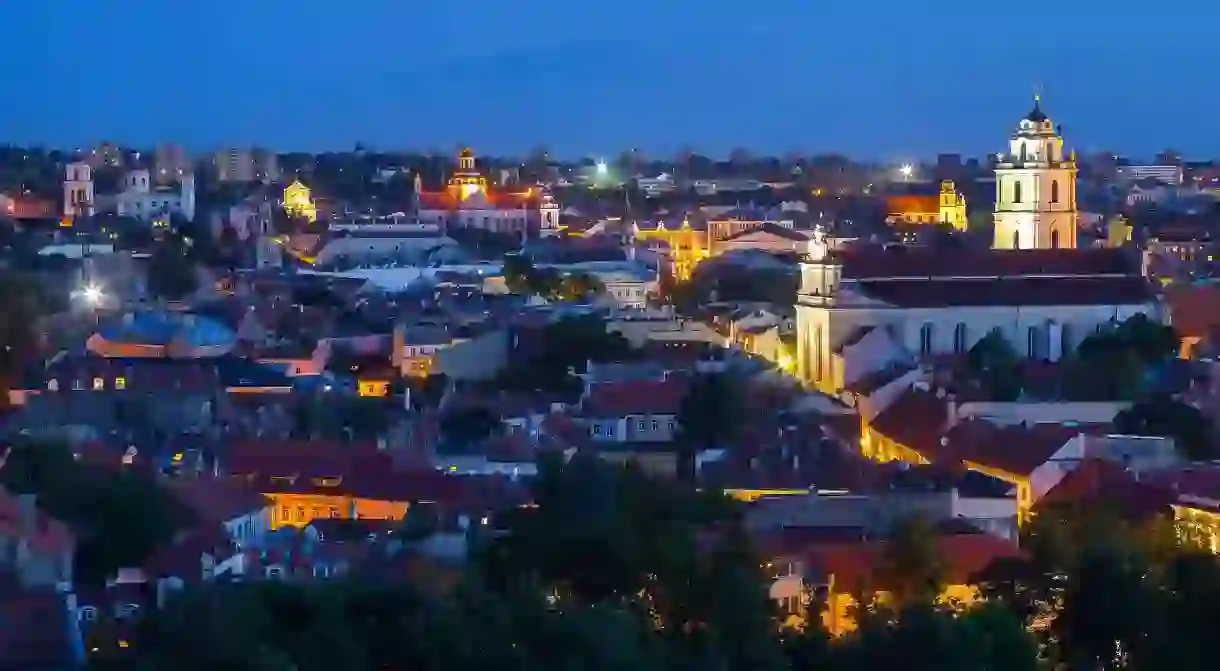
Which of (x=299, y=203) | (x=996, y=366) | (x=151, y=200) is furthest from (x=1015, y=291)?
(x=299, y=203)

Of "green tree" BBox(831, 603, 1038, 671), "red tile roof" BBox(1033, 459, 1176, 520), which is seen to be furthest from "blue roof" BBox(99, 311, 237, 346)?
"green tree" BBox(831, 603, 1038, 671)

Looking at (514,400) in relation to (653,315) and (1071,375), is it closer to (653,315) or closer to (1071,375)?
(1071,375)

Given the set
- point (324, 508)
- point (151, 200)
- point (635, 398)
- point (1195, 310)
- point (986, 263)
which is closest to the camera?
point (324, 508)

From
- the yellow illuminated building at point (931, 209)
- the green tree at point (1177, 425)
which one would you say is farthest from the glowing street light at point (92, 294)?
the yellow illuminated building at point (931, 209)

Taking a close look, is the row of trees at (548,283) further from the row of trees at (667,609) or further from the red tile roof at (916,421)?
the row of trees at (667,609)

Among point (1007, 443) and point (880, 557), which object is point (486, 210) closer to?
point (1007, 443)

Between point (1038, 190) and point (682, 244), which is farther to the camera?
point (682, 244)

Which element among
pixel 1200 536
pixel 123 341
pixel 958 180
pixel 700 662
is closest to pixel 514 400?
pixel 123 341

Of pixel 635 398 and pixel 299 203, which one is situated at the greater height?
pixel 299 203
